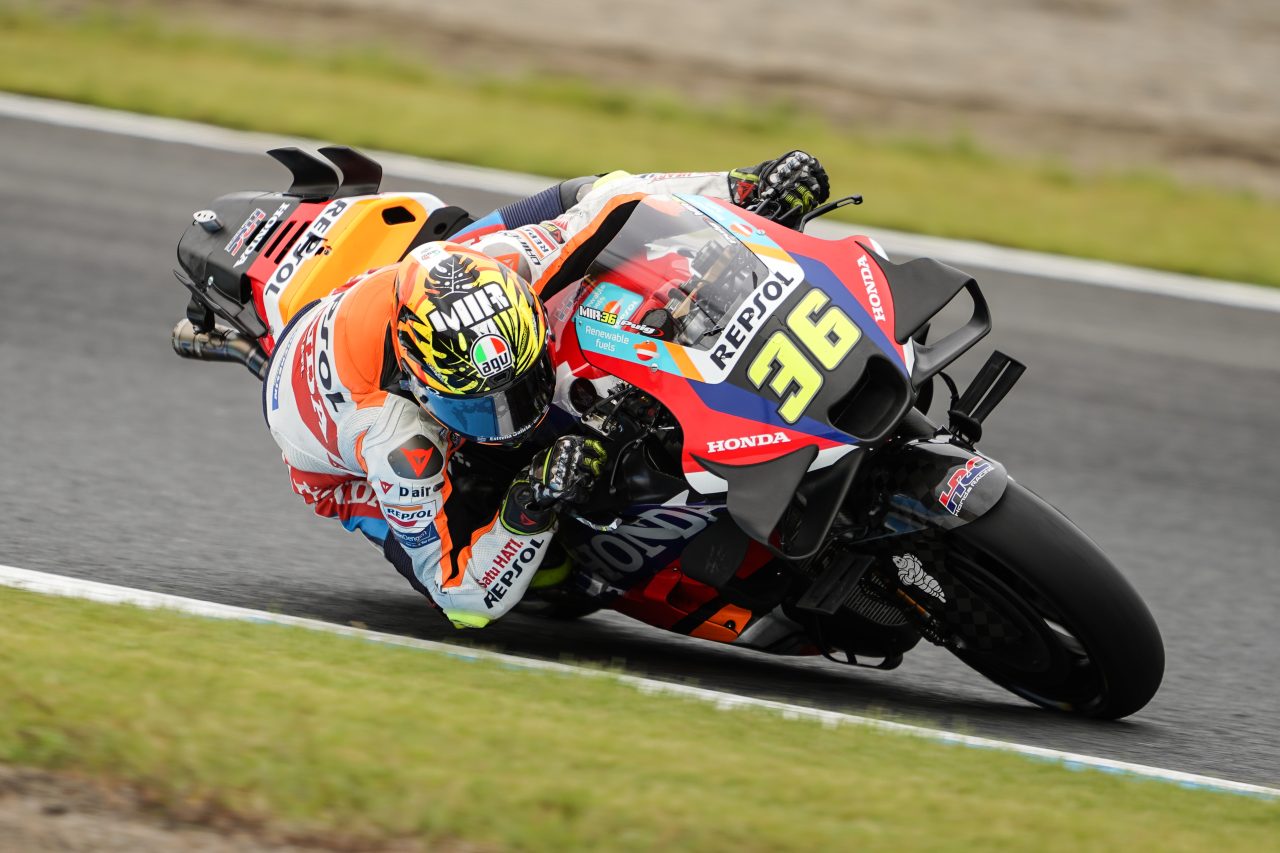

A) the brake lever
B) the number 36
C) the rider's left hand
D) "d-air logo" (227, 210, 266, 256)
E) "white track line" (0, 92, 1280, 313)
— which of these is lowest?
"white track line" (0, 92, 1280, 313)

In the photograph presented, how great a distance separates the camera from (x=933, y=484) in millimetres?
3957

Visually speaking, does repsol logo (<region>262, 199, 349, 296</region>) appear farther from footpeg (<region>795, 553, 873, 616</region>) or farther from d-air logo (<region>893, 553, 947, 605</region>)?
d-air logo (<region>893, 553, 947, 605</region>)

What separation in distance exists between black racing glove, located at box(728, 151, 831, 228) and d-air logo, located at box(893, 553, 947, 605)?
1036 mm

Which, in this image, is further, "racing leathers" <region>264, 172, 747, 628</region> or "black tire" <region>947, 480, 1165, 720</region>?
"racing leathers" <region>264, 172, 747, 628</region>

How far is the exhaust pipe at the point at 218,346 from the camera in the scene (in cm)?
529

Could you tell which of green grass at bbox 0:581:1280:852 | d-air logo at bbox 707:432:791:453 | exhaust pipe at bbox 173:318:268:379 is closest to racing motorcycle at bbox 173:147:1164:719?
d-air logo at bbox 707:432:791:453

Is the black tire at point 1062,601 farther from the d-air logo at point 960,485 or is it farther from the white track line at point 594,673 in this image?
the white track line at point 594,673

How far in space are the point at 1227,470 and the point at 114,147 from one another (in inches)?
252

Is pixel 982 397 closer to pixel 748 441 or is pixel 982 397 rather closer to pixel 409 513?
pixel 748 441

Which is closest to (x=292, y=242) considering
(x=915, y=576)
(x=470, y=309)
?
(x=470, y=309)

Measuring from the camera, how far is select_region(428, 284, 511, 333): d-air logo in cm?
402

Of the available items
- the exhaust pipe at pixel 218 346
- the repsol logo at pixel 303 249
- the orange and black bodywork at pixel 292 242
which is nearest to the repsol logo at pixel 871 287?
the orange and black bodywork at pixel 292 242

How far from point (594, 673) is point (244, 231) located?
2.04 meters

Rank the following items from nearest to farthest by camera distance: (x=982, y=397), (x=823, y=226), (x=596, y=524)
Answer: (x=982, y=397) < (x=596, y=524) < (x=823, y=226)
